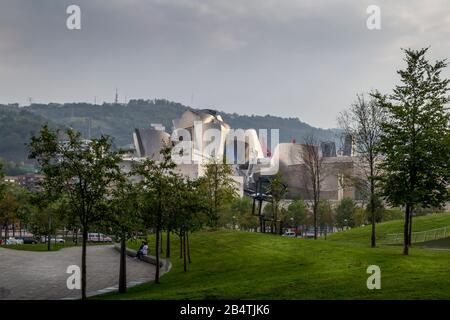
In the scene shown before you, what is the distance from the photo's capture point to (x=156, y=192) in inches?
1229

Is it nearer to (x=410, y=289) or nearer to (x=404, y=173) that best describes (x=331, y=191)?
(x=404, y=173)

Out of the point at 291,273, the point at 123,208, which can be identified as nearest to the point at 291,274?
the point at 291,273

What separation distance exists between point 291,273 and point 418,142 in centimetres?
1082

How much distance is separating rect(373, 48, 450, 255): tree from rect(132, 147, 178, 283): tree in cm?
1312

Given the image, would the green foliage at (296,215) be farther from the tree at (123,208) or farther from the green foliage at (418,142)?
the tree at (123,208)

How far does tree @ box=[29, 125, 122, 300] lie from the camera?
24.0 metres

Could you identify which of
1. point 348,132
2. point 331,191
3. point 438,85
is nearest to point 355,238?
point 348,132

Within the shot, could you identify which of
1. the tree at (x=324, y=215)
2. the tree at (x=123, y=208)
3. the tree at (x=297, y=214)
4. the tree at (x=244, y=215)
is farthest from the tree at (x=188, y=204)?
the tree at (x=324, y=215)

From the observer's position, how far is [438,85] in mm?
32875

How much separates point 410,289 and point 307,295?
3.84m

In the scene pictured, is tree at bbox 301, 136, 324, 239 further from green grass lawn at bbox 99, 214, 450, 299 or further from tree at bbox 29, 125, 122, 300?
tree at bbox 29, 125, 122, 300

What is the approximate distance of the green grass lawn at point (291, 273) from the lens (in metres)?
21.0

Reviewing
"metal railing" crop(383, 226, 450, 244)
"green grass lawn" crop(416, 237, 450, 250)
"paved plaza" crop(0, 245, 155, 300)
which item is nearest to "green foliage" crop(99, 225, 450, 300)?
"paved plaza" crop(0, 245, 155, 300)

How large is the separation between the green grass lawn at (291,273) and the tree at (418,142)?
382 centimetres
